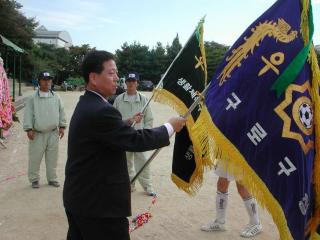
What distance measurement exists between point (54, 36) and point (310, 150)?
103141 mm

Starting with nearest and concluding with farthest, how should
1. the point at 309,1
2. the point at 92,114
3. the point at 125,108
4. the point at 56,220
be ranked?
the point at 92,114 < the point at 309,1 < the point at 56,220 < the point at 125,108

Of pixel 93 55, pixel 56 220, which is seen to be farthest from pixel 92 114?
pixel 56 220

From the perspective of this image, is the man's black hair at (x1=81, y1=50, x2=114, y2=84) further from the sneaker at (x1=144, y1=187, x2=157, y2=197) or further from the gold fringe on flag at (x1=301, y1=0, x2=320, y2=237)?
the sneaker at (x1=144, y1=187, x2=157, y2=197)

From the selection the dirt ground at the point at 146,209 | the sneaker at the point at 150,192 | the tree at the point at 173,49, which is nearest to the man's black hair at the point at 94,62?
the dirt ground at the point at 146,209

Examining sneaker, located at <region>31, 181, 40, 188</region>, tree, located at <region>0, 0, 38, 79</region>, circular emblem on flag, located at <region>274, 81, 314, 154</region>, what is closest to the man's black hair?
circular emblem on flag, located at <region>274, 81, 314, 154</region>

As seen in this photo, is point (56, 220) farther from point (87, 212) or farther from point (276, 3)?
point (276, 3)

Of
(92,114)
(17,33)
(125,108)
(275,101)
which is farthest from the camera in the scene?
(17,33)

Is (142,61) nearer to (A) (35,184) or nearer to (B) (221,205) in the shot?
(A) (35,184)

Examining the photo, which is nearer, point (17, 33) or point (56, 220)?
point (56, 220)

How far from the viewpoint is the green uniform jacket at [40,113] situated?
260 inches

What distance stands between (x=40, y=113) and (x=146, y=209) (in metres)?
2.35

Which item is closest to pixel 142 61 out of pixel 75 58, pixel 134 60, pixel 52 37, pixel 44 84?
pixel 134 60

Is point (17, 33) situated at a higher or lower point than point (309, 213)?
higher

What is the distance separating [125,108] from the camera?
6586mm
